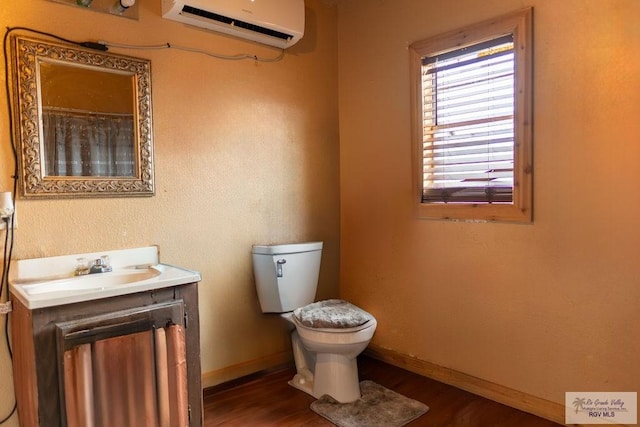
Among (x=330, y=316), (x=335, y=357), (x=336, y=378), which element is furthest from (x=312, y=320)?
(x=336, y=378)

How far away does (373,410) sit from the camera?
2.20 metres

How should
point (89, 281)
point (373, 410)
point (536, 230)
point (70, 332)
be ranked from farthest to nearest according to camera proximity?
point (373, 410), point (536, 230), point (89, 281), point (70, 332)

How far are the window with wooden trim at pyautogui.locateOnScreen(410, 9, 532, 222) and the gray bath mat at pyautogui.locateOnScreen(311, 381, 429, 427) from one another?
3.37ft

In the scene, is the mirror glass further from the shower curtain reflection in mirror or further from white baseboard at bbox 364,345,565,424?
white baseboard at bbox 364,345,565,424

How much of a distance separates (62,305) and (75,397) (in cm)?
33

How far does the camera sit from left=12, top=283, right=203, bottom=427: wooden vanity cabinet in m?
1.49

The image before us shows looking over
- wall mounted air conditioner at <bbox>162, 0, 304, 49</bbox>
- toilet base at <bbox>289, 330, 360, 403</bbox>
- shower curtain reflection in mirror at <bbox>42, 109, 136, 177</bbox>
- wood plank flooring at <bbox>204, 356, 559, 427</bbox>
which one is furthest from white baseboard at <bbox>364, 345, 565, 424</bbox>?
wall mounted air conditioner at <bbox>162, 0, 304, 49</bbox>

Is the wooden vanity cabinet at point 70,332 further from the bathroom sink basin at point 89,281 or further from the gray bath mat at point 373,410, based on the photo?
the gray bath mat at point 373,410

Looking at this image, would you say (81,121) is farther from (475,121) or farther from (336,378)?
(475,121)

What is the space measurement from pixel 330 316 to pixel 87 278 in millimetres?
1172

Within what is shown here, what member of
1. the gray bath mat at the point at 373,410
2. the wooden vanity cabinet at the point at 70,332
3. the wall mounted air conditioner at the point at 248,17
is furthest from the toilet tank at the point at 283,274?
the wall mounted air conditioner at the point at 248,17

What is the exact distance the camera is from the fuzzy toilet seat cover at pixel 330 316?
2.21 metres

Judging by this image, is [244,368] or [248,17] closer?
[248,17]

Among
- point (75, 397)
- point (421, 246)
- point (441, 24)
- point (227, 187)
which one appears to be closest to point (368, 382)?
point (421, 246)
